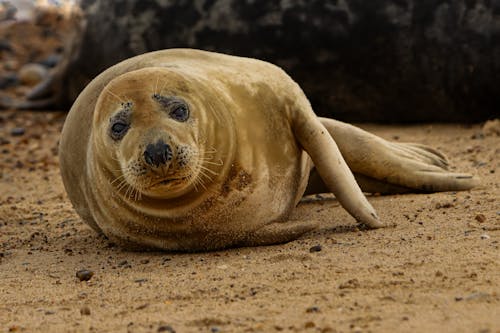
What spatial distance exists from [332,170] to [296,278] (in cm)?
100

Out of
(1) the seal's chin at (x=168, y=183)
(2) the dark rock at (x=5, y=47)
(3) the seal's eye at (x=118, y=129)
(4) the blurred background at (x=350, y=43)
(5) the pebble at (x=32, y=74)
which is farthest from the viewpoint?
(2) the dark rock at (x=5, y=47)

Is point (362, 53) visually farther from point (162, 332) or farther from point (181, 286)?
point (162, 332)

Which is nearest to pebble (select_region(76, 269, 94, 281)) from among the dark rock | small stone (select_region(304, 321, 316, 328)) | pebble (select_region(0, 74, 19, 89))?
small stone (select_region(304, 321, 316, 328))

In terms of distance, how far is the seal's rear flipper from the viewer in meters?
5.12

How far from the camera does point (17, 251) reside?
483cm

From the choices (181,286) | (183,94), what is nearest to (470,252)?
(181,286)

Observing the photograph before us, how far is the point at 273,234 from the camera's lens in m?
4.35

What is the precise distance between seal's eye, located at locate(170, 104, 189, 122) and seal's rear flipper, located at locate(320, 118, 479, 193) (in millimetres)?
1174

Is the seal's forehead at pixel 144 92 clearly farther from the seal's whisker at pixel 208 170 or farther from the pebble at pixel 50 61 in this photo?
the pebble at pixel 50 61

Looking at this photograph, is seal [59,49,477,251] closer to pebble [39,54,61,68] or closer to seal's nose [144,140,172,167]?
seal's nose [144,140,172,167]

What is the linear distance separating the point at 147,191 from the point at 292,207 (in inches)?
31.6

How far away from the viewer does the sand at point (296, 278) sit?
3111 millimetres

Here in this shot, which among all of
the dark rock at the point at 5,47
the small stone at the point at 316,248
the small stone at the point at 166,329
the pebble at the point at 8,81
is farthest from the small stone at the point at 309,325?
the dark rock at the point at 5,47

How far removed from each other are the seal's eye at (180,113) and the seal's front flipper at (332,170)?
26.0 inches
